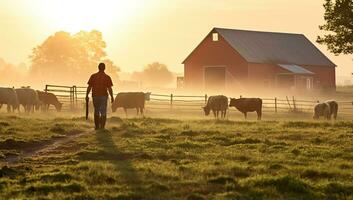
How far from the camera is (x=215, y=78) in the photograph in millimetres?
69812

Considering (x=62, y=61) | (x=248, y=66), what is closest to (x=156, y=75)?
(x=62, y=61)

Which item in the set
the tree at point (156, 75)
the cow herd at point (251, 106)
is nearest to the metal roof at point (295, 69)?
the cow herd at point (251, 106)

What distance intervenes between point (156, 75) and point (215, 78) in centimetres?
9337

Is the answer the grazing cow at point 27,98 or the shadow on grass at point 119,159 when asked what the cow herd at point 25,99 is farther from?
the shadow on grass at point 119,159

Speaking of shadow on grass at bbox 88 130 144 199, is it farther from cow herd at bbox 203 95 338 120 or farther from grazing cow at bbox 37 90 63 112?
grazing cow at bbox 37 90 63 112

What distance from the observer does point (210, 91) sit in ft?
225

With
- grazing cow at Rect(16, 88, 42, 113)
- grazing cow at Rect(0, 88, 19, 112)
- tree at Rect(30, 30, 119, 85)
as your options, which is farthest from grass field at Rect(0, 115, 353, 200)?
tree at Rect(30, 30, 119, 85)

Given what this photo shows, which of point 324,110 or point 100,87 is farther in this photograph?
point 324,110

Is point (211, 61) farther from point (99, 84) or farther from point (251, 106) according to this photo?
point (99, 84)

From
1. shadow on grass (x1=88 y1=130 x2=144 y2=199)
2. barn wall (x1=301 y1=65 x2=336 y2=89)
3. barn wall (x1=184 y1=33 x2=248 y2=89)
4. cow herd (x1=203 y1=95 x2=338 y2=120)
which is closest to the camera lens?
shadow on grass (x1=88 y1=130 x2=144 y2=199)

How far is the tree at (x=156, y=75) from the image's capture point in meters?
160

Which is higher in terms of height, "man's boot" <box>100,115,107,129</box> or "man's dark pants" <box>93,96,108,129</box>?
"man's dark pants" <box>93,96,108,129</box>

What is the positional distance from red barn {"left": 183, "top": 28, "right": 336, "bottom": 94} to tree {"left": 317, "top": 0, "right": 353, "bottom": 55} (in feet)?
123

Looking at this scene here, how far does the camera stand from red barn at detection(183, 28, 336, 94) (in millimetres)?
68000
